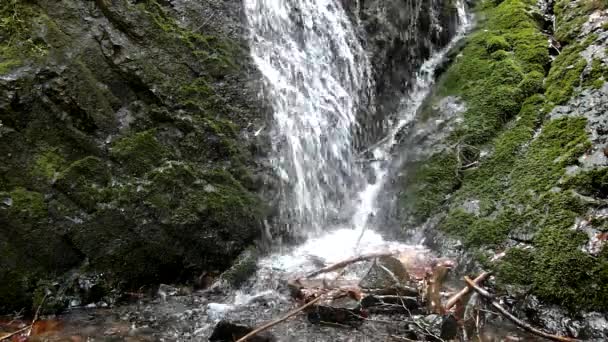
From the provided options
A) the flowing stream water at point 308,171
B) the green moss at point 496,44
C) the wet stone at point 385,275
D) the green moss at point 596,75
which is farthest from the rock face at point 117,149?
the green moss at point 596,75

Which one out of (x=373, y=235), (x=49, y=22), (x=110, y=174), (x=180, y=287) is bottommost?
(x=373, y=235)

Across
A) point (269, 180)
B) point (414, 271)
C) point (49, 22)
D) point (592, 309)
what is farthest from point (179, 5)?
point (592, 309)

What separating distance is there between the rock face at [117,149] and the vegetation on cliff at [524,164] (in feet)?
7.97

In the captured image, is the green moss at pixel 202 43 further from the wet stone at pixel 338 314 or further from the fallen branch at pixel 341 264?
the wet stone at pixel 338 314

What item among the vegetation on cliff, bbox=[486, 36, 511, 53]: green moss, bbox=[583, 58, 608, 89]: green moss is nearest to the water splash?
the vegetation on cliff

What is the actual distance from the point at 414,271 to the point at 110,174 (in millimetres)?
3317

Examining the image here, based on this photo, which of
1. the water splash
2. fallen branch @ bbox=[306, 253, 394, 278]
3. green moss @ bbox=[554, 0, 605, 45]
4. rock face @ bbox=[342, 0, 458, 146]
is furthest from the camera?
rock face @ bbox=[342, 0, 458, 146]

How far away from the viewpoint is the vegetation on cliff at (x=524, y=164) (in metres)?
4.41

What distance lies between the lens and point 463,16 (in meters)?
8.71

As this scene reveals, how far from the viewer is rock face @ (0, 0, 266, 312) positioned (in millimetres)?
4719

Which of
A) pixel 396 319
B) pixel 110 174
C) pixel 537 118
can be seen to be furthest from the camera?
pixel 537 118

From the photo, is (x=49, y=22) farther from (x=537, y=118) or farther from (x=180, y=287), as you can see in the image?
(x=537, y=118)

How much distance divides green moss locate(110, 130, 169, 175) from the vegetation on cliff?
319 centimetres

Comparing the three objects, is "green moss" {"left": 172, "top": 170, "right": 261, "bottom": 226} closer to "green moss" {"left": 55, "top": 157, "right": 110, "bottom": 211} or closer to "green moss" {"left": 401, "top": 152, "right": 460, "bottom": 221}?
"green moss" {"left": 55, "top": 157, "right": 110, "bottom": 211}
